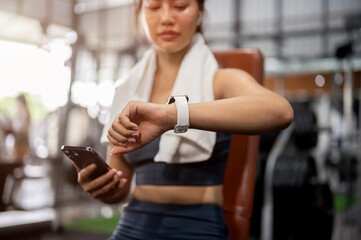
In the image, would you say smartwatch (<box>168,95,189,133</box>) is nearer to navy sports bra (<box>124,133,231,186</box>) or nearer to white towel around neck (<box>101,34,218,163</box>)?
white towel around neck (<box>101,34,218,163</box>)

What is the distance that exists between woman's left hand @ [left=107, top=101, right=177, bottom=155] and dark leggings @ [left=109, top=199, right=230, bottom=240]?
0.31 meters

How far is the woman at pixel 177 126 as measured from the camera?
496mm

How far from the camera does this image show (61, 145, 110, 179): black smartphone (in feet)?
1.67

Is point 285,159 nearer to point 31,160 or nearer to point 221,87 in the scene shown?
point 221,87

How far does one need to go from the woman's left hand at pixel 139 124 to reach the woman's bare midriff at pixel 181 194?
11.3 inches

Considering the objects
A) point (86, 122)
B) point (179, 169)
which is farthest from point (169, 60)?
point (86, 122)

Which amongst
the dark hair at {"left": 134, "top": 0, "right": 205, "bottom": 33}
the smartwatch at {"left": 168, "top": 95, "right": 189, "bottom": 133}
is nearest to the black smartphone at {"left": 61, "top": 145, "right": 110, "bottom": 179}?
the smartwatch at {"left": 168, "top": 95, "right": 189, "bottom": 133}

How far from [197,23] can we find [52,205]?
3.65 m

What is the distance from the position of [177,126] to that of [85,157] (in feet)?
0.46

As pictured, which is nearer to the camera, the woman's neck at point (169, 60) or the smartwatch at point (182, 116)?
the smartwatch at point (182, 116)

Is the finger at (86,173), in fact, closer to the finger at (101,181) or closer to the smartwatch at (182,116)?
the finger at (101,181)

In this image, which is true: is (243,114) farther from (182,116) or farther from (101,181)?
(101,181)


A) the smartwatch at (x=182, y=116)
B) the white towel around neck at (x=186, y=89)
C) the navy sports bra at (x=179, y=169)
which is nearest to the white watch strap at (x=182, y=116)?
the smartwatch at (x=182, y=116)

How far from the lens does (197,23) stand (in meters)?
0.71
